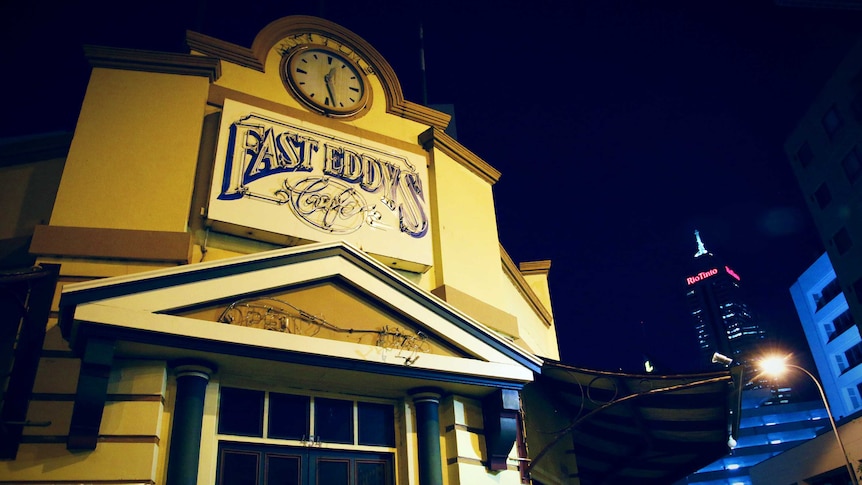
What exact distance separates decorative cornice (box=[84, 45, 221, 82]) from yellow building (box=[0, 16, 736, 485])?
0.11 feet

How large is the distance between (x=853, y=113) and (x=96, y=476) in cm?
4104

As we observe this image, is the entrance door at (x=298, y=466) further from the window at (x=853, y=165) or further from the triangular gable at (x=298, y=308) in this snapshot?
the window at (x=853, y=165)

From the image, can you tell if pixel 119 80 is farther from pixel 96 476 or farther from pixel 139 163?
pixel 96 476

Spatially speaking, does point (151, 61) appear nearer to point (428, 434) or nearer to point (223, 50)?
point (223, 50)

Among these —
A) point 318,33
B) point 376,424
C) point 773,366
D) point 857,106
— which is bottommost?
point 376,424

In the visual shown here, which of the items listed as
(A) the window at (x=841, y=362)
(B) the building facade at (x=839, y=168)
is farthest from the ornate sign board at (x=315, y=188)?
(A) the window at (x=841, y=362)

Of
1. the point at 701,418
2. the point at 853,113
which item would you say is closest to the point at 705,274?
the point at 853,113

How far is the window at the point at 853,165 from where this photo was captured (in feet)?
114

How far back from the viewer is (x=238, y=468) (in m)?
7.04

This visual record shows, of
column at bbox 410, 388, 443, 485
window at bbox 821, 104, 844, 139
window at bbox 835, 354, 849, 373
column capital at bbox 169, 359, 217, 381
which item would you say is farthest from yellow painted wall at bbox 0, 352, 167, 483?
window at bbox 835, 354, 849, 373

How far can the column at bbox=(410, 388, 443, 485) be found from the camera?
778cm

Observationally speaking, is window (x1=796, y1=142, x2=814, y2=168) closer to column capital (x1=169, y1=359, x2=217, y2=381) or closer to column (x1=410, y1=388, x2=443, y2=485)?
column (x1=410, y1=388, x2=443, y2=485)

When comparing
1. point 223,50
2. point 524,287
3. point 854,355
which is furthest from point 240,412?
point 854,355

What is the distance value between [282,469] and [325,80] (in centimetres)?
663
